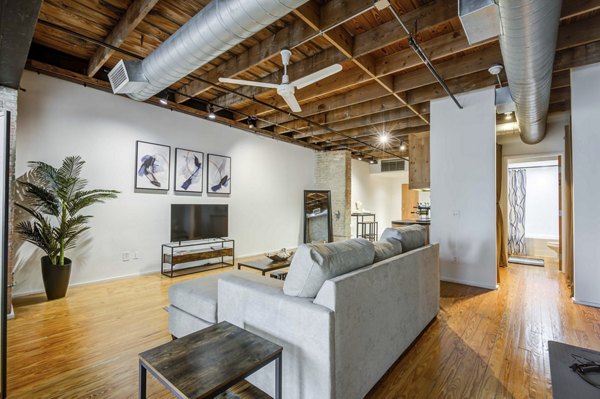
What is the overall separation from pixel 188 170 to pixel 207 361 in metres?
4.38

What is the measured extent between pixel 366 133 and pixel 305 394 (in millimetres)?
6073

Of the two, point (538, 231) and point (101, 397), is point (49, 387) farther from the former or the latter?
point (538, 231)

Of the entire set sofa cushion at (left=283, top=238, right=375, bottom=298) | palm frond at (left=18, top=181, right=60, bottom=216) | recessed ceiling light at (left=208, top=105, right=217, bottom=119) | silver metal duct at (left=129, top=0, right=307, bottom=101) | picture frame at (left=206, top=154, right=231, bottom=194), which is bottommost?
sofa cushion at (left=283, top=238, right=375, bottom=298)

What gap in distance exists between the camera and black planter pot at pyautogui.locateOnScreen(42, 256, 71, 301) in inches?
133

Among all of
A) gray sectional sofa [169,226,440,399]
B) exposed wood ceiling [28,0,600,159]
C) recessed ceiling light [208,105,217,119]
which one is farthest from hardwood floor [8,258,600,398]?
recessed ceiling light [208,105,217,119]

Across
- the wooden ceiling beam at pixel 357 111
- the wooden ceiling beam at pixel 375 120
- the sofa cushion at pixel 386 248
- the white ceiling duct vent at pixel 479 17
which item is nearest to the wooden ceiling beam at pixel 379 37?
the wooden ceiling beam at pixel 357 111

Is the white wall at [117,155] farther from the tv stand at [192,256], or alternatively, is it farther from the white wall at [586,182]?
the white wall at [586,182]

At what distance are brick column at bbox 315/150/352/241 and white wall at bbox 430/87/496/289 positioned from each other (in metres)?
3.54

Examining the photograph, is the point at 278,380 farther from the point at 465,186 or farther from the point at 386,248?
the point at 465,186

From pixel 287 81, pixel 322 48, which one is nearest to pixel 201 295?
pixel 287 81

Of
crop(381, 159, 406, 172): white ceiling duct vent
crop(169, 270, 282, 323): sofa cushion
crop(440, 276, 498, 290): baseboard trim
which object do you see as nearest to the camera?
crop(169, 270, 282, 323): sofa cushion

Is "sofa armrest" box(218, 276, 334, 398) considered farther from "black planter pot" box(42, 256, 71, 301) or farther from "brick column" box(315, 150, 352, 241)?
"brick column" box(315, 150, 352, 241)

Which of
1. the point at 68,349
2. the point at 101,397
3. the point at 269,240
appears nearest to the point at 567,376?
the point at 101,397

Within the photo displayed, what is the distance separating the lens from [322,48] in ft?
11.3
